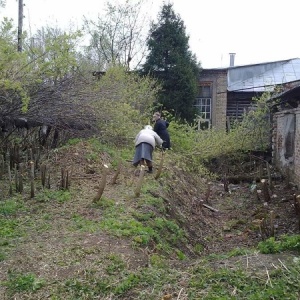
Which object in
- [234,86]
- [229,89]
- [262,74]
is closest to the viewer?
[229,89]

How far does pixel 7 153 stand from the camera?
1130cm

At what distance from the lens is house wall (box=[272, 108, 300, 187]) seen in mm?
12664

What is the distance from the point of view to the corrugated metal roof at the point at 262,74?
26.9 metres

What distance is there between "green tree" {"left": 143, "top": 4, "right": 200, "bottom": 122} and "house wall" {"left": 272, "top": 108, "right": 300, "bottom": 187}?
8.54 metres

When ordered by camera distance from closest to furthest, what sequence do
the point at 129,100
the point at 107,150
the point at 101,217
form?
the point at 101,217
the point at 107,150
the point at 129,100

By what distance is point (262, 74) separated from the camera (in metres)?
28.1

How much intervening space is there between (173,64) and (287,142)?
12381 mm

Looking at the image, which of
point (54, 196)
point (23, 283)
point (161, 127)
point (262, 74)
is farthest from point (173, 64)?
point (23, 283)

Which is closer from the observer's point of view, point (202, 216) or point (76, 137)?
point (202, 216)

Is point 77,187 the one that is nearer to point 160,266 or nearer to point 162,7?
point 160,266

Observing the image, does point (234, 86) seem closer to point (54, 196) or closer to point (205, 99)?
point (205, 99)

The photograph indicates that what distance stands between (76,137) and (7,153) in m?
2.64

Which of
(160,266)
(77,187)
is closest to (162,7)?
(77,187)

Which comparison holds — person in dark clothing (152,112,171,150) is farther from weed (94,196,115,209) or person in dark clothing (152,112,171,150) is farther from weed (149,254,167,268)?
weed (149,254,167,268)
